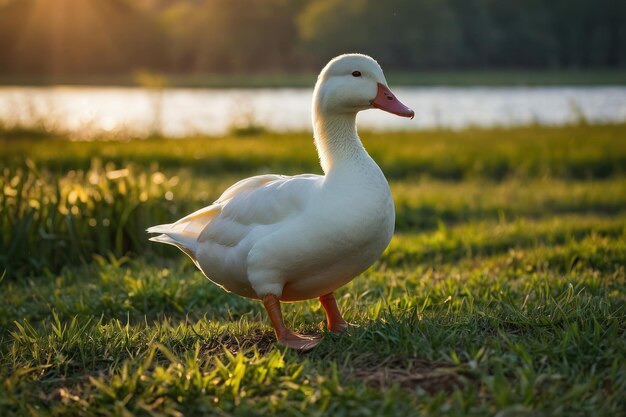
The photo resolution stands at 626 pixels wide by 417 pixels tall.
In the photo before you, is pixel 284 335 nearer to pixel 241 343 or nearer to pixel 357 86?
pixel 241 343

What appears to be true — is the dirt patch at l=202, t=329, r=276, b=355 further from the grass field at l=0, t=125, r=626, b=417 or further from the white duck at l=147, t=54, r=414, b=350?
the white duck at l=147, t=54, r=414, b=350

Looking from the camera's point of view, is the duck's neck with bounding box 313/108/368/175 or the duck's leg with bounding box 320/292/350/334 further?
the duck's leg with bounding box 320/292/350/334

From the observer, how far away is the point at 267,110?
94.3ft

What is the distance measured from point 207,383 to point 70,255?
3817 millimetres

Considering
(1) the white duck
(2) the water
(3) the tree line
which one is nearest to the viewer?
(1) the white duck

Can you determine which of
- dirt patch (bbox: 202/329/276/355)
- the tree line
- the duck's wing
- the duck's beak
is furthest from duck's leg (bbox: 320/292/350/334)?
the tree line

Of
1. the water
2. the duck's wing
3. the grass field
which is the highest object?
the duck's wing

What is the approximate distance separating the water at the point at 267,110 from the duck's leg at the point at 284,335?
13.1 metres

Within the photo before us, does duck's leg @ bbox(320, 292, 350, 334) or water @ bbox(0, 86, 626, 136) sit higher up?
duck's leg @ bbox(320, 292, 350, 334)

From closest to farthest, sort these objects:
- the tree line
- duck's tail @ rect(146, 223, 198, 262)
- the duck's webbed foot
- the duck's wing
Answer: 1. the duck's wing
2. the duck's webbed foot
3. duck's tail @ rect(146, 223, 198, 262)
4. the tree line

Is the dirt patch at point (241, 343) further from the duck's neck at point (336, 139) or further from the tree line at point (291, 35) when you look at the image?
the tree line at point (291, 35)

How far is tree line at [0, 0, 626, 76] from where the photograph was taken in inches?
1613

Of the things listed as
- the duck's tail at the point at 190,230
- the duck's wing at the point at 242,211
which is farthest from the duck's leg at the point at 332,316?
the duck's tail at the point at 190,230

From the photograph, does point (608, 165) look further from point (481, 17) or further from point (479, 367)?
point (481, 17)
